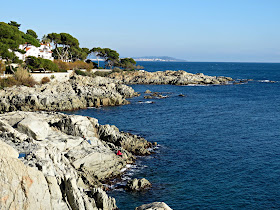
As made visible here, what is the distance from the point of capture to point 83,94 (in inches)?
2931

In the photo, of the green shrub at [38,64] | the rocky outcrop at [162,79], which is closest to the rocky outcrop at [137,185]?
the green shrub at [38,64]

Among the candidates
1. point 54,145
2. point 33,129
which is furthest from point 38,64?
point 54,145

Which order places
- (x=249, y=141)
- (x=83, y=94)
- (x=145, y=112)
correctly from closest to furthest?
(x=249, y=141), (x=145, y=112), (x=83, y=94)

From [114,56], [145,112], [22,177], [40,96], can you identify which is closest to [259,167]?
[22,177]

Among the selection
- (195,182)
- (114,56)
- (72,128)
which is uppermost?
(114,56)

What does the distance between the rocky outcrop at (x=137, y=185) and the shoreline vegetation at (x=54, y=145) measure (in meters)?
0.11

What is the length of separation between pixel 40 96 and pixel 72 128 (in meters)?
32.8

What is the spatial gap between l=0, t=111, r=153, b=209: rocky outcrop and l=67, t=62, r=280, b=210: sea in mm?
2837

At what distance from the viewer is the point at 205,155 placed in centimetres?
3906

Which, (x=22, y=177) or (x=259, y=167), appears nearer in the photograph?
(x=22, y=177)

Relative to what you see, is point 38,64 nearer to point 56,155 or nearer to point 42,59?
point 42,59

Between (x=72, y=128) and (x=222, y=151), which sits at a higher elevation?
(x=72, y=128)

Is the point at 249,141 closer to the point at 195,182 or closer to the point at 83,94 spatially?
the point at 195,182

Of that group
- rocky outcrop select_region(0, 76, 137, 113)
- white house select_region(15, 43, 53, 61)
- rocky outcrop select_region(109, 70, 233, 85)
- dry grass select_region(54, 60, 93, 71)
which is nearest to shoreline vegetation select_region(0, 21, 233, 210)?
rocky outcrop select_region(0, 76, 137, 113)
